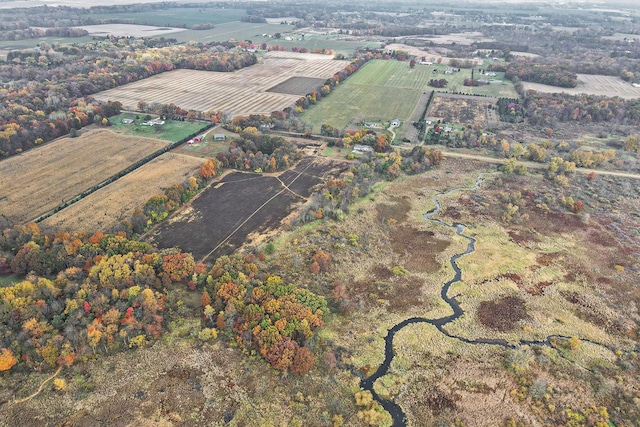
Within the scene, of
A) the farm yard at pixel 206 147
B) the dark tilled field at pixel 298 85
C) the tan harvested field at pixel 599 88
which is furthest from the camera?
the tan harvested field at pixel 599 88

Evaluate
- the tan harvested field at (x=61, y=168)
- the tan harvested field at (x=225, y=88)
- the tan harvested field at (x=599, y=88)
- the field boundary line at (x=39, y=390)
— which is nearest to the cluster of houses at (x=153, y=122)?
the tan harvested field at (x=61, y=168)

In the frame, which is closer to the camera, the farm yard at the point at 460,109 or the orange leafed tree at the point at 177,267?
the orange leafed tree at the point at 177,267

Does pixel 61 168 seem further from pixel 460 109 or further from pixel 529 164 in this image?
pixel 460 109

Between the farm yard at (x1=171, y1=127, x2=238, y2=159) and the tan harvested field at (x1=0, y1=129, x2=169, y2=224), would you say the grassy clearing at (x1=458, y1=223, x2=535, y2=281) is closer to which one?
the farm yard at (x1=171, y1=127, x2=238, y2=159)

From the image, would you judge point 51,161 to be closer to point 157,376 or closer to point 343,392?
point 157,376

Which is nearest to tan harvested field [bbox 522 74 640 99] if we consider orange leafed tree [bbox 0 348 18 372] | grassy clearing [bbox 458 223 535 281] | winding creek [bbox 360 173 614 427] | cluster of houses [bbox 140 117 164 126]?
grassy clearing [bbox 458 223 535 281]

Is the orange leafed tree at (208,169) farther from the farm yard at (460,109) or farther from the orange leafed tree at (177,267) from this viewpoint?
the farm yard at (460,109)
